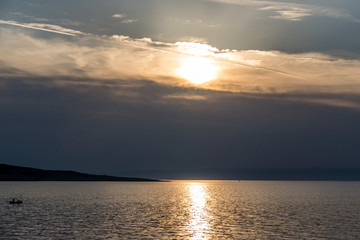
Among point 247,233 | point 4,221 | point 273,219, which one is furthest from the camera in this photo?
point 273,219

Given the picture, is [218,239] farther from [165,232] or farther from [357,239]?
[357,239]

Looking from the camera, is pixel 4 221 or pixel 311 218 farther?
pixel 311 218

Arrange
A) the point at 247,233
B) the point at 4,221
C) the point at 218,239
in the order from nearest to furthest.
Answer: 1. the point at 218,239
2. the point at 247,233
3. the point at 4,221

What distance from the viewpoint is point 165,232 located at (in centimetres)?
7556

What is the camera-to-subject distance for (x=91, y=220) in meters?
92.2

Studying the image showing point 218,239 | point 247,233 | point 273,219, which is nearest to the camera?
point 218,239

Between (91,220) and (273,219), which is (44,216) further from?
(273,219)

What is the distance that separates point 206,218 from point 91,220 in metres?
25.5

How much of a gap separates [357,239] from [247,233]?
1716 centimetres

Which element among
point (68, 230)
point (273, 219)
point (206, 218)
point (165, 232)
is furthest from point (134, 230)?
point (273, 219)

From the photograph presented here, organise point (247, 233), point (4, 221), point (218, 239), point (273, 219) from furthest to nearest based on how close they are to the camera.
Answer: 1. point (273, 219)
2. point (4, 221)
3. point (247, 233)
4. point (218, 239)

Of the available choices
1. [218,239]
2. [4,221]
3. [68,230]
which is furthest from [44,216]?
[218,239]

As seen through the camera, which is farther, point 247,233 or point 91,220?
point 91,220

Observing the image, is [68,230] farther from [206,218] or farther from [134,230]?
[206,218]
